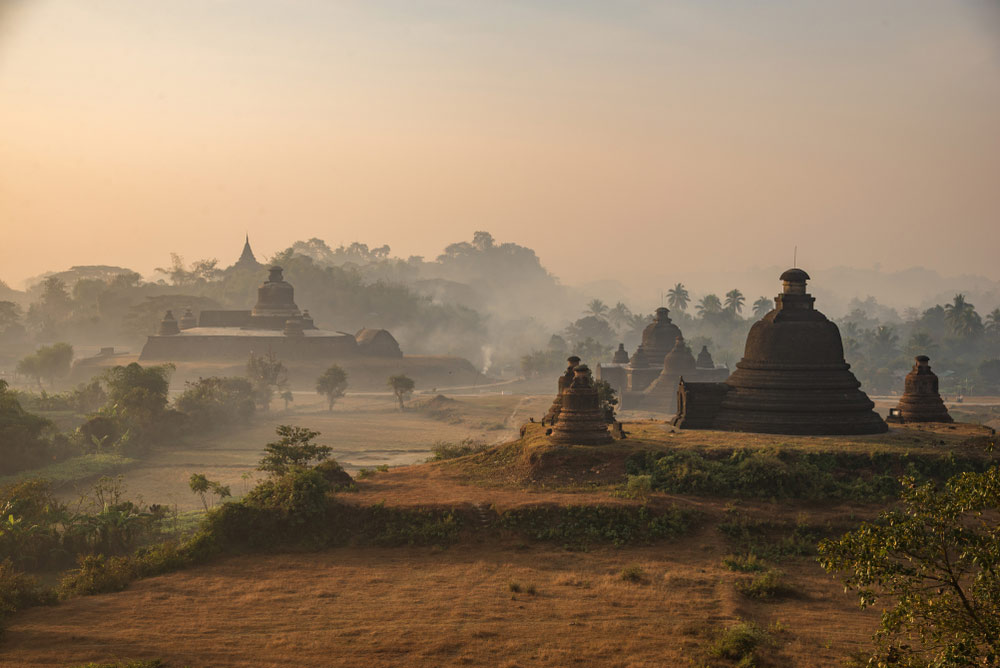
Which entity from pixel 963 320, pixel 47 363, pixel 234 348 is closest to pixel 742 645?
pixel 234 348

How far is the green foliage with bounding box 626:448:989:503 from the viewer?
78.1 feet

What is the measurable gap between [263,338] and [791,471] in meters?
62.2

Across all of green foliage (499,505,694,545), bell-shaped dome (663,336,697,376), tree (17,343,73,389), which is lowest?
green foliage (499,505,694,545)

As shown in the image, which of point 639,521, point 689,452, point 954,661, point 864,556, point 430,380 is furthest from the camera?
point 430,380

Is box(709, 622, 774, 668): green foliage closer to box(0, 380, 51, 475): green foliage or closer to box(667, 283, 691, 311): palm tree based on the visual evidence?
box(0, 380, 51, 475): green foliage

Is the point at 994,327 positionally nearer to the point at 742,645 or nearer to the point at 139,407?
the point at 139,407

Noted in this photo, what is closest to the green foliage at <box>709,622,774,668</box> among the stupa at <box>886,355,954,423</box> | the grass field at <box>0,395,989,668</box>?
the grass field at <box>0,395,989,668</box>

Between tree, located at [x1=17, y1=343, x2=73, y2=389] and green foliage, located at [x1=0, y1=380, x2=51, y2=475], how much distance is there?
124 feet

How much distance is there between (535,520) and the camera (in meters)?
22.5

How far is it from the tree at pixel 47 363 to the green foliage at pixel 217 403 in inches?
946

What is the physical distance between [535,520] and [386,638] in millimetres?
7222

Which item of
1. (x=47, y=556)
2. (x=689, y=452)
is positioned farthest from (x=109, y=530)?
(x=689, y=452)

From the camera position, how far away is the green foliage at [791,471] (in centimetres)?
2381

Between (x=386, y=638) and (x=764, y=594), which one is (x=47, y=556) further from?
(x=764, y=594)
